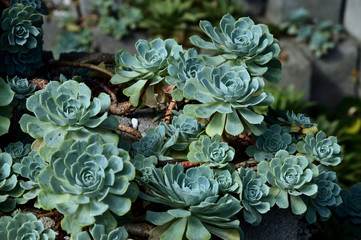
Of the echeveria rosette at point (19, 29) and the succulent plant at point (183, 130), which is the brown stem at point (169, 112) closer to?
the succulent plant at point (183, 130)

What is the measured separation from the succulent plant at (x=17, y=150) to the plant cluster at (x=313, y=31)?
10.4ft

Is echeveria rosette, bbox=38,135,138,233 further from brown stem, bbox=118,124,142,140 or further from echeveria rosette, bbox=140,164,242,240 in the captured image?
brown stem, bbox=118,124,142,140

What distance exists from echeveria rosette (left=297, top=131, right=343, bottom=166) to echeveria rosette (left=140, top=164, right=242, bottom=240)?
30 cm

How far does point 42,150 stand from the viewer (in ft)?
3.13

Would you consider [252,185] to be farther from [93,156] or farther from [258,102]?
[93,156]

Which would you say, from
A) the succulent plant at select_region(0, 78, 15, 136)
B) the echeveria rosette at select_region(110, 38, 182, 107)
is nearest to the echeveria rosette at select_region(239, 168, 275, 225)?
the echeveria rosette at select_region(110, 38, 182, 107)

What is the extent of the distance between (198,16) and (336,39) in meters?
1.27

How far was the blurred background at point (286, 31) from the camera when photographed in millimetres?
3693

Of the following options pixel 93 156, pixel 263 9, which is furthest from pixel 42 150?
pixel 263 9

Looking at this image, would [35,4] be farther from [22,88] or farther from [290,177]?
[290,177]

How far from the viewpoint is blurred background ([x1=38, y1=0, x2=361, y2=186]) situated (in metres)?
3.69

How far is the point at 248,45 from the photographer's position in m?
1.13

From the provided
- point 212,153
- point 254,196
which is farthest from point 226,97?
point 254,196

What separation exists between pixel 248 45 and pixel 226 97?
19cm
